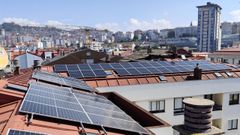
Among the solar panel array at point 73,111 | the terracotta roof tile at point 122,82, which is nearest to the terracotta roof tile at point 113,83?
the terracotta roof tile at point 122,82

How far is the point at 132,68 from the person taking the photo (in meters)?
25.5

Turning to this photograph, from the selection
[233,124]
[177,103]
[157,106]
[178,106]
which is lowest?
[233,124]

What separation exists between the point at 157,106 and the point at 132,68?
4.48 m

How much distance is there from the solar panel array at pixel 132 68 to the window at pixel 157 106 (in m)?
2.82

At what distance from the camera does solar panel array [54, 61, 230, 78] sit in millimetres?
23109

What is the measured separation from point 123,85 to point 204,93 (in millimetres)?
7410

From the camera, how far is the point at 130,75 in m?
23.6

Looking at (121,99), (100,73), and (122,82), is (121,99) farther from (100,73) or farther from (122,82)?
(100,73)

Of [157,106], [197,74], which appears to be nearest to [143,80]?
[157,106]

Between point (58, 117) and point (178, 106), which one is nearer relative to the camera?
point (58, 117)

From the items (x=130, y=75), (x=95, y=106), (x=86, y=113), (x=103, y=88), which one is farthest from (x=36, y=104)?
(x=130, y=75)

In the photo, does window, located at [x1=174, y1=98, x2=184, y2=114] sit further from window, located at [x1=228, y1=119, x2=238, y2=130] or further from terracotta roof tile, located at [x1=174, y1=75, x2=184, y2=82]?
window, located at [x1=228, y1=119, x2=238, y2=130]

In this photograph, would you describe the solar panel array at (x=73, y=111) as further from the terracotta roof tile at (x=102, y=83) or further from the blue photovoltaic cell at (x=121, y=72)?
the blue photovoltaic cell at (x=121, y=72)

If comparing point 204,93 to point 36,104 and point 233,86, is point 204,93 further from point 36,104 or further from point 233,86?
point 36,104
